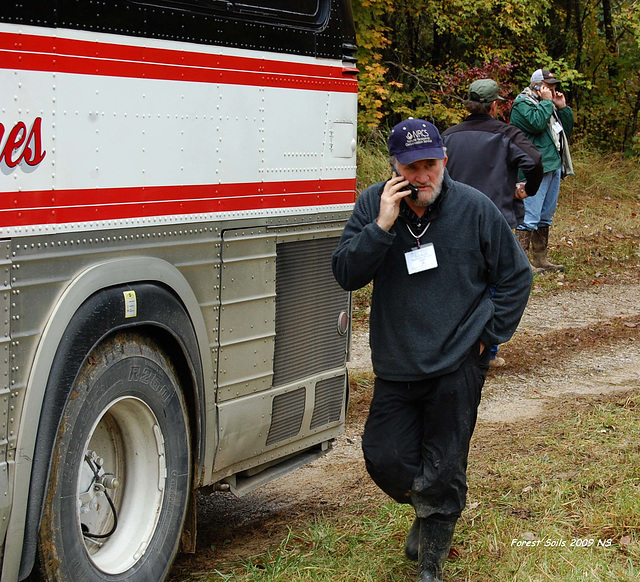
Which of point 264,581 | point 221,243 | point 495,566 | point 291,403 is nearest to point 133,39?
point 221,243

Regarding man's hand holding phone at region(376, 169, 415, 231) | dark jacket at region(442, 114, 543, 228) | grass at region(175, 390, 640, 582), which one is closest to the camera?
man's hand holding phone at region(376, 169, 415, 231)

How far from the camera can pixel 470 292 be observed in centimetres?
403

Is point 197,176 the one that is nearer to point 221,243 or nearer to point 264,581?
point 221,243

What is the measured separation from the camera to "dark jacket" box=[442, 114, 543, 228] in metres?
7.34

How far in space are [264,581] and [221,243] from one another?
4.77 ft

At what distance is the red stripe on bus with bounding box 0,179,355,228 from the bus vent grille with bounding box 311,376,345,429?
912mm

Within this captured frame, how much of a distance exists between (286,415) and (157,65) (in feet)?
6.01

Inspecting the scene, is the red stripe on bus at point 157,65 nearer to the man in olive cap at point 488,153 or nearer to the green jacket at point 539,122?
the man in olive cap at point 488,153

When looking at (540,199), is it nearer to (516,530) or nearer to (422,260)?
(516,530)

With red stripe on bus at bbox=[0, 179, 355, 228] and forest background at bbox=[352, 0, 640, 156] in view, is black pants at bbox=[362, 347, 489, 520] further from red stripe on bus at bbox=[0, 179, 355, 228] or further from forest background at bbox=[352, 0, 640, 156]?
forest background at bbox=[352, 0, 640, 156]

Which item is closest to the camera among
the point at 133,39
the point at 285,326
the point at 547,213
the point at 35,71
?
the point at 35,71

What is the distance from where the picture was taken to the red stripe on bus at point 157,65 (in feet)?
10.4

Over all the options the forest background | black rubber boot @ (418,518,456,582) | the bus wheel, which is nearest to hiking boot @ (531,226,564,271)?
the forest background

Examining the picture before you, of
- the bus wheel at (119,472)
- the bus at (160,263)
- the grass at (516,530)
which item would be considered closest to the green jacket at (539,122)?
the grass at (516,530)
